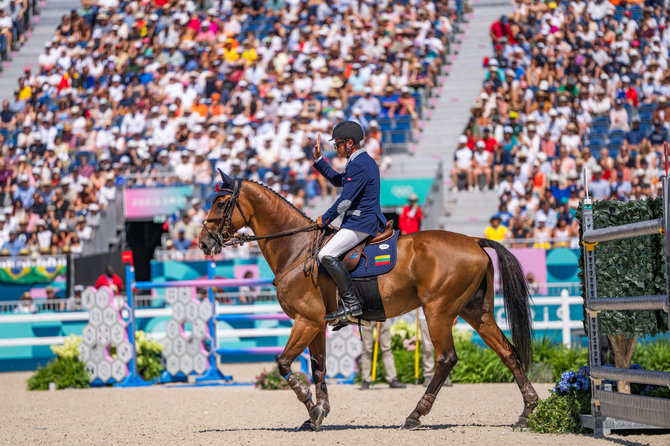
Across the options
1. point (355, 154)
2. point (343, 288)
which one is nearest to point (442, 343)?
point (343, 288)

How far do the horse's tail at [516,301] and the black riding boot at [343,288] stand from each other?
1.42 metres

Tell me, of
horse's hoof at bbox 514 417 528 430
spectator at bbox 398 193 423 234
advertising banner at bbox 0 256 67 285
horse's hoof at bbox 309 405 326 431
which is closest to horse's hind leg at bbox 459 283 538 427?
horse's hoof at bbox 514 417 528 430

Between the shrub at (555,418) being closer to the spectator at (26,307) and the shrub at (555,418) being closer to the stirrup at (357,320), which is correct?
the stirrup at (357,320)

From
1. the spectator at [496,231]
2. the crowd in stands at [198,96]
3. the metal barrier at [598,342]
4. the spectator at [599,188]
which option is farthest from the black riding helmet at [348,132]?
the crowd in stands at [198,96]

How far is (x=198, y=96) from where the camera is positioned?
28250mm

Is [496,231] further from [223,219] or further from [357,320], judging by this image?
[223,219]

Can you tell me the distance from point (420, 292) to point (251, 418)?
2.44 meters

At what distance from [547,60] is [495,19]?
4052 millimetres

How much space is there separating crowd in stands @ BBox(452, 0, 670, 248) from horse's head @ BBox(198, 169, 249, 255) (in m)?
10.1

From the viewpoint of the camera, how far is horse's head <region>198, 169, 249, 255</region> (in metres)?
9.66

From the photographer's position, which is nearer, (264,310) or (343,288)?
(343,288)

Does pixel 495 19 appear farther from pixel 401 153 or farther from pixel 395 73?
pixel 401 153

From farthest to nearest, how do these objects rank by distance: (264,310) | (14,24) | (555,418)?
(14,24) → (264,310) → (555,418)

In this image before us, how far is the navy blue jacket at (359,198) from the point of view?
30.2 ft
